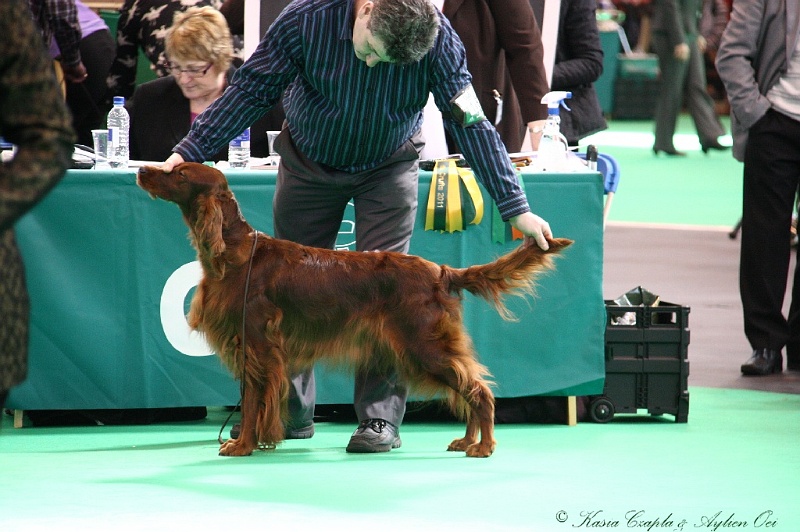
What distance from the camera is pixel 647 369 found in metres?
4.85

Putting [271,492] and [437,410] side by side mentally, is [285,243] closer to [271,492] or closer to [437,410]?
[271,492]

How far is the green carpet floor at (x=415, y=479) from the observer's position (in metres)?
3.40

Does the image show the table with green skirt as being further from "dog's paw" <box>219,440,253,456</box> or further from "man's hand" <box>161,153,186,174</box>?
"man's hand" <box>161,153,186,174</box>

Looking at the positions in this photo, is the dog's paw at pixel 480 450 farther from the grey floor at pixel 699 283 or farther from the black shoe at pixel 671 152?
the black shoe at pixel 671 152

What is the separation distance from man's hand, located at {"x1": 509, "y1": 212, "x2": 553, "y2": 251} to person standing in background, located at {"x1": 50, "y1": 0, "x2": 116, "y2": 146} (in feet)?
A: 12.7

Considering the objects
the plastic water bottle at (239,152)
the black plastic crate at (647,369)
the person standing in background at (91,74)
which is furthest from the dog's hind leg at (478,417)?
A: the person standing in background at (91,74)

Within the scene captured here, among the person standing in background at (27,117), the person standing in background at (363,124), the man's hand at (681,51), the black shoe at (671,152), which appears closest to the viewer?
the person standing in background at (27,117)

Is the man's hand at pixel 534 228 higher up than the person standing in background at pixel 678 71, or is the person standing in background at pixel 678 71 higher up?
the man's hand at pixel 534 228

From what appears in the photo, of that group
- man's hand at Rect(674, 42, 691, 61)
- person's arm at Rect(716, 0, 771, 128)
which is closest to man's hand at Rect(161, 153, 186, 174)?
person's arm at Rect(716, 0, 771, 128)

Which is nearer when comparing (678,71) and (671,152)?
(678,71)

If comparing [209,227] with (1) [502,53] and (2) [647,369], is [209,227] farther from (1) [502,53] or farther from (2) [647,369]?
(1) [502,53]

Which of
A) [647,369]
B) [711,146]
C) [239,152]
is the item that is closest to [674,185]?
[711,146]

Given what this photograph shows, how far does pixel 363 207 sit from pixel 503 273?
0.54 meters

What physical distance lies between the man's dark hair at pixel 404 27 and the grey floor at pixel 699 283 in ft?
8.34
